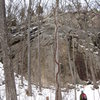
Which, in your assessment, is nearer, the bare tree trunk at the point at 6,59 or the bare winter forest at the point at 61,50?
the bare tree trunk at the point at 6,59

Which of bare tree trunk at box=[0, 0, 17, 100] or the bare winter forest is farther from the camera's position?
the bare winter forest

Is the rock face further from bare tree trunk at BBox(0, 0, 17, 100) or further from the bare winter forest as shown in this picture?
bare tree trunk at BBox(0, 0, 17, 100)

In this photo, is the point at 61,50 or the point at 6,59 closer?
the point at 6,59

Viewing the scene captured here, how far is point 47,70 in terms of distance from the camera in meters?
18.6

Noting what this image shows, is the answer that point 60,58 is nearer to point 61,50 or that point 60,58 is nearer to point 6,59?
point 61,50

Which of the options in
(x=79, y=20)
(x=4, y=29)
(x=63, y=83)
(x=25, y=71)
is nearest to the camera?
(x=4, y=29)

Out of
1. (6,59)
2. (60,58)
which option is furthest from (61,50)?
(6,59)

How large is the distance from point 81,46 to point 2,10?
541 inches

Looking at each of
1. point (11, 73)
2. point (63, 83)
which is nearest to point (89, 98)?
point (63, 83)

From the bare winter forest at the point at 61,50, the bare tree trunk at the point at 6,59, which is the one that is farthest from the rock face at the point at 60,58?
the bare tree trunk at the point at 6,59

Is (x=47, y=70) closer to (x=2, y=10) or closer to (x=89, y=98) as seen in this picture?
(x=89, y=98)

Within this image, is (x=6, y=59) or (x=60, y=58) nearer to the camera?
(x=6, y=59)

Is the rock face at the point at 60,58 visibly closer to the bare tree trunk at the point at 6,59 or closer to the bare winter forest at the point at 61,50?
the bare winter forest at the point at 61,50

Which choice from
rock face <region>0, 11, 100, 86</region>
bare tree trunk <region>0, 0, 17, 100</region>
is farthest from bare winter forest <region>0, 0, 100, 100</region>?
bare tree trunk <region>0, 0, 17, 100</region>
